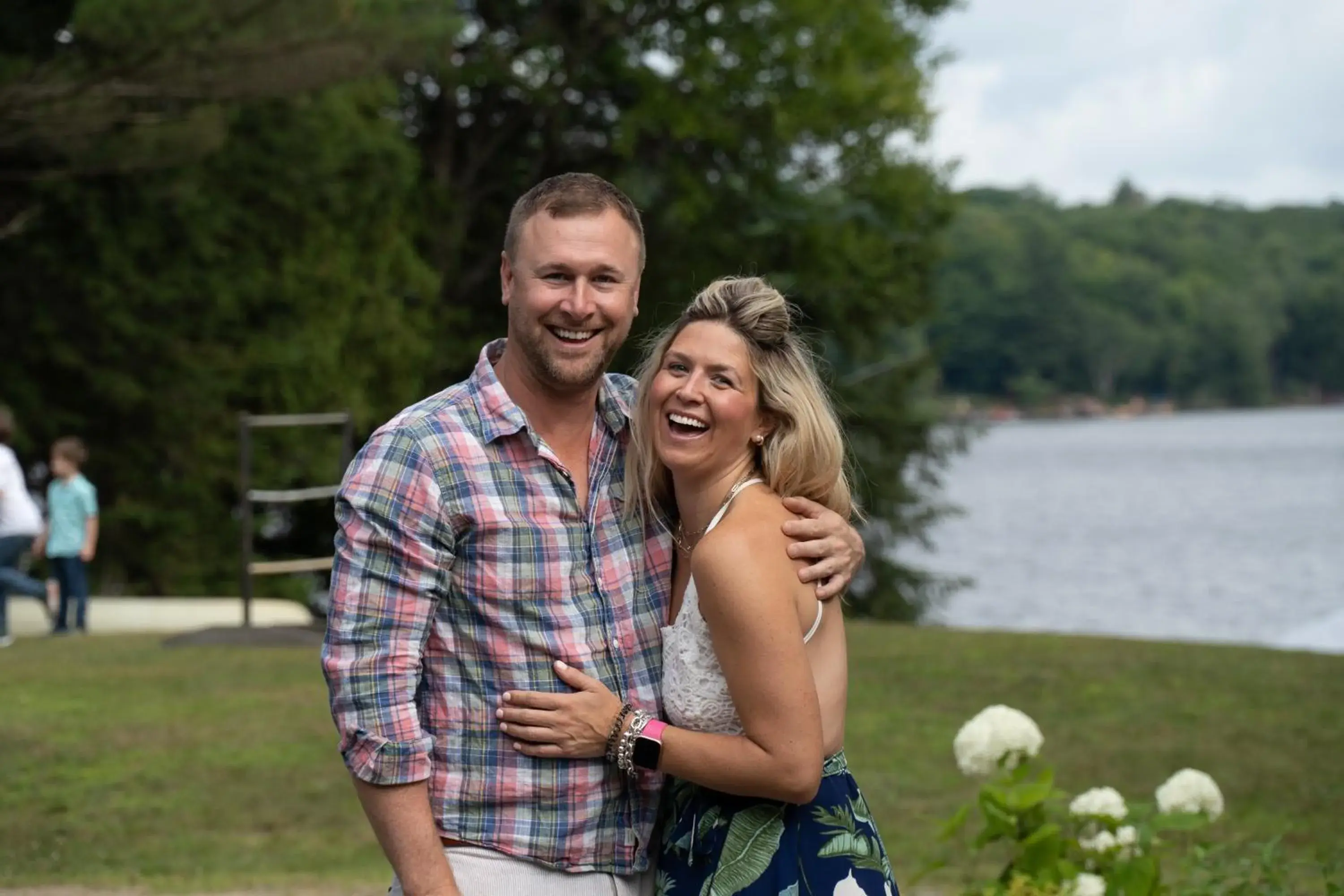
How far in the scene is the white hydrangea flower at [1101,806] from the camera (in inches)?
195

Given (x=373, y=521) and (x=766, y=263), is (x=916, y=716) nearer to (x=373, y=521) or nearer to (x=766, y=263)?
(x=373, y=521)

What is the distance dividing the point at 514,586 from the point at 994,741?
2.24 meters

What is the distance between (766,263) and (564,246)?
891 inches

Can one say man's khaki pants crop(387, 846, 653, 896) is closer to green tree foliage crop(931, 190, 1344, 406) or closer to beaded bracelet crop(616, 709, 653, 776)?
beaded bracelet crop(616, 709, 653, 776)

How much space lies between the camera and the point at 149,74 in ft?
50.1

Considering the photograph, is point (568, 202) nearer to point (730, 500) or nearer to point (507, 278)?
point (507, 278)

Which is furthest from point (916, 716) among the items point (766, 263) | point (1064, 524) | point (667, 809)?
point (1064, 524)

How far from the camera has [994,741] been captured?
196 inches

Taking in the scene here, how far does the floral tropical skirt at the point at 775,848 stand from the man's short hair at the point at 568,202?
0.99m

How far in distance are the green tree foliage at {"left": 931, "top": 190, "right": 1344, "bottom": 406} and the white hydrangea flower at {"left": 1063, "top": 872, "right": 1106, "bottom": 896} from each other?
83.0 m

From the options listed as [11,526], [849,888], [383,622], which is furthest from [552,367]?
[11,526]

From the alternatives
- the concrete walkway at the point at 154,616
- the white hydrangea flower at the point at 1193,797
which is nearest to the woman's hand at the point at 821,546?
the white hydrangea flower at the point at 1193,797

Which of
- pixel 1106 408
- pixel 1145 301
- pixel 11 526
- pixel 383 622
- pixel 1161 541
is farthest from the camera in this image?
pixel 1106 408

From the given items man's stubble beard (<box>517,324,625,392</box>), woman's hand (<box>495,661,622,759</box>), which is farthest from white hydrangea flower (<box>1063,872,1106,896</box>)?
man's stubble beard (<box>517,324,625,392</box>)
